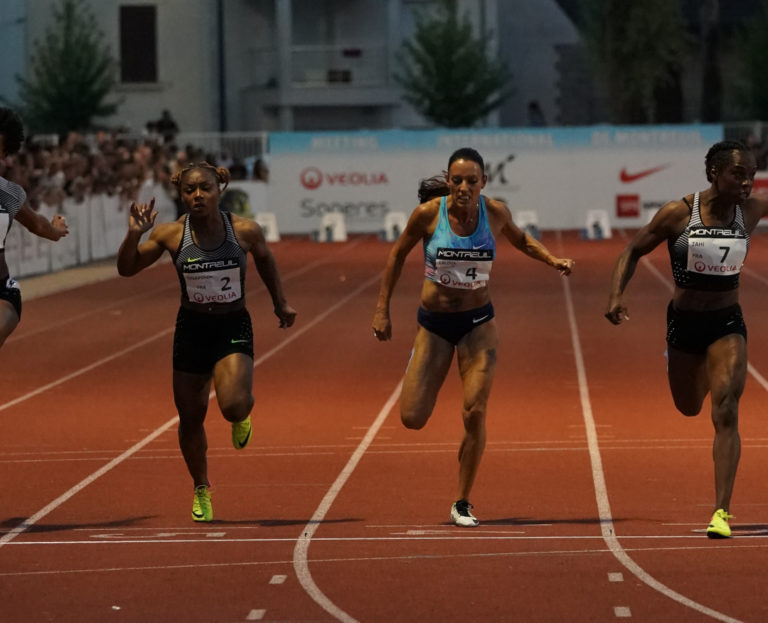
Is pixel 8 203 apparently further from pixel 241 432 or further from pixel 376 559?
pixel 376 559

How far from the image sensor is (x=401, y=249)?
32.4 ft

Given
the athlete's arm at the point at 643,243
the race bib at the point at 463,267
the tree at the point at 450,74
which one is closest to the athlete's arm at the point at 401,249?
the race bib at the point at 463,267

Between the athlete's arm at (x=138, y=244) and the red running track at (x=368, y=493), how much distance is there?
4.39 feet

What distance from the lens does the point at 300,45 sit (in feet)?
189

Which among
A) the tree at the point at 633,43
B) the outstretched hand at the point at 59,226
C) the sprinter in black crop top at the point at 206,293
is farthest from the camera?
the tree at the point at 633,43

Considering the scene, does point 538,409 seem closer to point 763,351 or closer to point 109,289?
point 763,351

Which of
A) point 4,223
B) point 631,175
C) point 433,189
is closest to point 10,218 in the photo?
point 4,223

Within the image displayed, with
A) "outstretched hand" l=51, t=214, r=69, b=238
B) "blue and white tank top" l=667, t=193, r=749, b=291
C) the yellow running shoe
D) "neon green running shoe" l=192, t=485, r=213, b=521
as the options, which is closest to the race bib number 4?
"blue and white tank top" l=667, t=193, r=749, b=291

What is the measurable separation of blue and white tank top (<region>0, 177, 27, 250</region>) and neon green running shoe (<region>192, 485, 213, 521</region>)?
1.60 meters

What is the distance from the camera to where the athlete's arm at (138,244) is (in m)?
9.42

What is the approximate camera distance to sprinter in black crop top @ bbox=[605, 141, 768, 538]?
30.6 feet

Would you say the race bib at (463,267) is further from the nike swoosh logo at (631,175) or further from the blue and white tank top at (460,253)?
the nike swoosh logo at (631,175)

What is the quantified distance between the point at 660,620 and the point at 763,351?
12.5m

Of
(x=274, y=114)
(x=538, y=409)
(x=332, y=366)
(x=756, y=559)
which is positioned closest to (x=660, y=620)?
(x=756, y=559)
